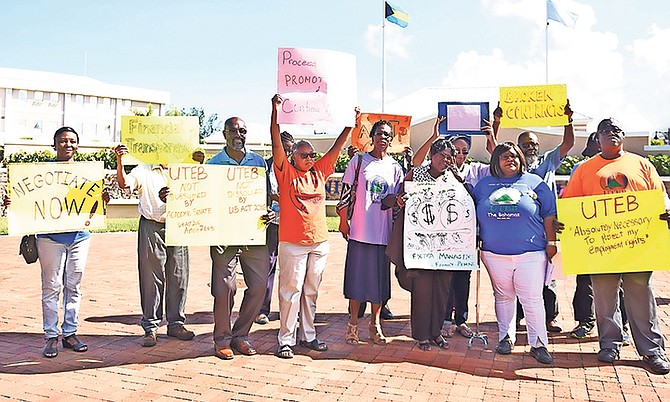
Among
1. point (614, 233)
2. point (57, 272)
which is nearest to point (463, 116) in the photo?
point (614, 233)

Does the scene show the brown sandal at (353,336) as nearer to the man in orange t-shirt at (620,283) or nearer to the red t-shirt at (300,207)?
the red t-shirt at (300,207)

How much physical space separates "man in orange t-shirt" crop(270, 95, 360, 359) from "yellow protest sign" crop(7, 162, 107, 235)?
1672mm

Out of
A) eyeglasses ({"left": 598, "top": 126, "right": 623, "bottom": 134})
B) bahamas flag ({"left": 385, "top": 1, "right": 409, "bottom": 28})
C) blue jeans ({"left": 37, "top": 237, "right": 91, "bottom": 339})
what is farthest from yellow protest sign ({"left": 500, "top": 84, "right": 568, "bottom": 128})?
bahamas flag ({"left": 385, "top": 1, "right": 409, "bottom": 28})

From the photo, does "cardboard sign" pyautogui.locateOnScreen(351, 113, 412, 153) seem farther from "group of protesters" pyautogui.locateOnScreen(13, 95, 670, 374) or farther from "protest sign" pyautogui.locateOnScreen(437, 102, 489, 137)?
"group of protesters" pyautogui.locateOnScreen(13, 95, 670, 374)

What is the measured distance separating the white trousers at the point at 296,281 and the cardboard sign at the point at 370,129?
155cm

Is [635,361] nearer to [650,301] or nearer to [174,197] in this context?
[650,301]

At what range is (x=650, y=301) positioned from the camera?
5004 millimetres

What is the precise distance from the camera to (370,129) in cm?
650

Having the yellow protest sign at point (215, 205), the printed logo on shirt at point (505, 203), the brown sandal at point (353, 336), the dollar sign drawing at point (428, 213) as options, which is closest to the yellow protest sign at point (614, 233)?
the printed logo on shirt at point (505, 203)

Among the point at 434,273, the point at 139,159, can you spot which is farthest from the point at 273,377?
the point at 139,159

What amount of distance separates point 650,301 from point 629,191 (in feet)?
3.20

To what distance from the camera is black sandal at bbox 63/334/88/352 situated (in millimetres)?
5332

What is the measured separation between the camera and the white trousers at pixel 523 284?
197 inches

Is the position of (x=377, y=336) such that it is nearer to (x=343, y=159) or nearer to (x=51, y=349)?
(x=51, y=349)
